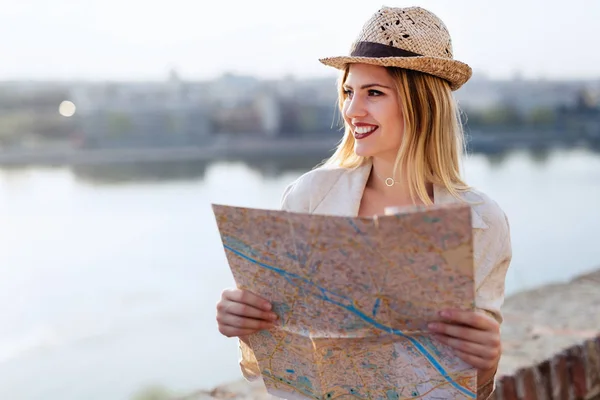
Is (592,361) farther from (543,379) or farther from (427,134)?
(427,134)

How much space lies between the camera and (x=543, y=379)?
5.54 ft

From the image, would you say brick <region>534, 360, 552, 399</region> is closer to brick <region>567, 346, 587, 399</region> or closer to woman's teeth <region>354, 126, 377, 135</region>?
brick <region>567, 346, 587, 399</region>

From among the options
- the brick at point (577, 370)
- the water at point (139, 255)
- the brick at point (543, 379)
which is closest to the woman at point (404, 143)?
the brick at point (543, 379)

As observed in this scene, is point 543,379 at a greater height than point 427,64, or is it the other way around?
point 427,64

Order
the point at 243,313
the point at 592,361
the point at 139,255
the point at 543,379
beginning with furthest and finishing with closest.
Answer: the point at 139,255 → the point at 592,361 → the point at 543,379 → the point at 243,313

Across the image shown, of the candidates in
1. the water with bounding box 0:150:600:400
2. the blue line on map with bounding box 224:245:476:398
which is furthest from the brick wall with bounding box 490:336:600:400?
the water with bounding box 0:150:600:400

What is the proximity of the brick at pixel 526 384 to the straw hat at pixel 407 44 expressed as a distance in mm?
909

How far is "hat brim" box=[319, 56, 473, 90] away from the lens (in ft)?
3.32

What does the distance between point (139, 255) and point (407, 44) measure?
23.5 m

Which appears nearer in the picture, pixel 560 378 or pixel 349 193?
pixel 349 193

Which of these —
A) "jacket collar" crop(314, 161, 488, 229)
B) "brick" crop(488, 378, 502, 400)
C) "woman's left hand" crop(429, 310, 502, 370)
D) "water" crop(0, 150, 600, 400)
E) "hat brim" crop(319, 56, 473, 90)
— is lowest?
"water" crop(0, 150, 600, 400)

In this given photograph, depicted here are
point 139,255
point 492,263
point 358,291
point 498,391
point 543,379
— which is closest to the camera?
point 358,291

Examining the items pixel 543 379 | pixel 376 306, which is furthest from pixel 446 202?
pixel 543 379

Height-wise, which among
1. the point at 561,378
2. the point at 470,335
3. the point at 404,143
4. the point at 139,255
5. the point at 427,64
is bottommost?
the point at 139,255
